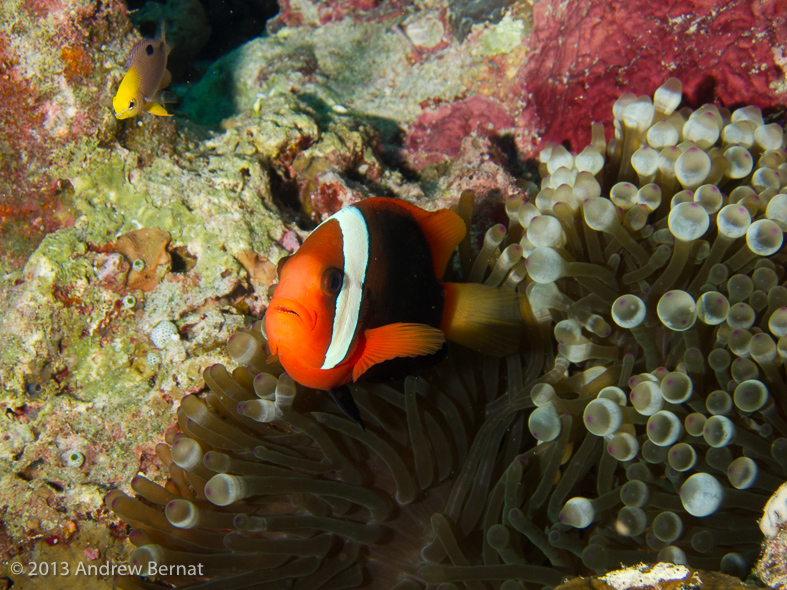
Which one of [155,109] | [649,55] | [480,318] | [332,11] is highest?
[332,11]

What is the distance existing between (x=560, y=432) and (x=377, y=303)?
1.95 feet

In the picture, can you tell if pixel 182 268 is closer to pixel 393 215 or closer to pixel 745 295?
pixel 393 215

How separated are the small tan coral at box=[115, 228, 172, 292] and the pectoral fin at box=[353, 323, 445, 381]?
114 centimetres

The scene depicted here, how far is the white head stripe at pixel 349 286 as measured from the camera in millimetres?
1038

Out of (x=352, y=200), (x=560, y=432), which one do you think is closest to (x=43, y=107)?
(x=352, y=200)

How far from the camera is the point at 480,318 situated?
139cm

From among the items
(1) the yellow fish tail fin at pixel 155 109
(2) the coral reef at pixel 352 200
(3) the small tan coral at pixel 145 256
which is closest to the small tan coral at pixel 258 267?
(2) the coral reef at pixel 352 200

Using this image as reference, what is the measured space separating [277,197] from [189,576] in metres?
1.49

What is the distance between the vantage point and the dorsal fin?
133 cm

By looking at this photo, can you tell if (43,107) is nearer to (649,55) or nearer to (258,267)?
(258,267)

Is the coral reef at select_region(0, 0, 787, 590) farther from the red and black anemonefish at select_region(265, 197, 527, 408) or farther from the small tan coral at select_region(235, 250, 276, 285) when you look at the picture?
the red and black anemonefish at select_region(265, 197, 527, 408)

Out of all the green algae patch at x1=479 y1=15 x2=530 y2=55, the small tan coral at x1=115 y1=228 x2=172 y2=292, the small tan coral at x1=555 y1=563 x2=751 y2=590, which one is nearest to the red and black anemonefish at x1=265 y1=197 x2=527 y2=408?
the small tan coral at x1=555 y1=563 x2=751 y2=590

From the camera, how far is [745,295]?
1231mm

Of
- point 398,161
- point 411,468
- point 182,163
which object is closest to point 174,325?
point 182,163
